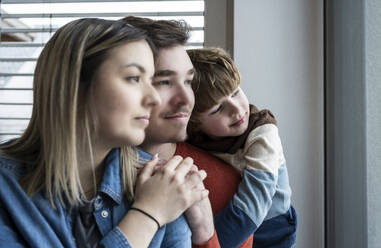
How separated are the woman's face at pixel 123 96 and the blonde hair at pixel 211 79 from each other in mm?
340

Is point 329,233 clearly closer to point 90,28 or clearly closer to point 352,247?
point 352,247

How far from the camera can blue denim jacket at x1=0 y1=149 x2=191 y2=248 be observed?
2.60 feet

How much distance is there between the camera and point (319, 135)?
1.75m

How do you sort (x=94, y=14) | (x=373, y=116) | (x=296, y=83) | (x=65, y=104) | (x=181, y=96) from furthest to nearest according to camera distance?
(x=94, y=14) < (x=296, y=83) < (x=373, y=116) < (x=181, y=96) < (x=65, y=104)

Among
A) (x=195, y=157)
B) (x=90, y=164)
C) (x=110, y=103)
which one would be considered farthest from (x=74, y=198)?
(x=195, y=157)

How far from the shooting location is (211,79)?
1191mm

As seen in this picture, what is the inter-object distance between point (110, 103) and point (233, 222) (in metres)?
0.50

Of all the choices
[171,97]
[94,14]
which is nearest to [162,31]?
[171,97]

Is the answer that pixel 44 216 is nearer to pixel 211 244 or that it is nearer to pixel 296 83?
pixel 211 244

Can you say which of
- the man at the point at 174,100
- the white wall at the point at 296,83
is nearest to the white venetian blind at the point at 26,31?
the white wall at the point at 296,83

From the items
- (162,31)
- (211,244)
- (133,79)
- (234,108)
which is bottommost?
(211,244)

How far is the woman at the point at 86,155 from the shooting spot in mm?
817

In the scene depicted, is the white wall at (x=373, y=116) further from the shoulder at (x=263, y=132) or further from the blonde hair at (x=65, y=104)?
the blonde hair at (x=65, y=104)

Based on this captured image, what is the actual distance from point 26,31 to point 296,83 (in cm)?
142
